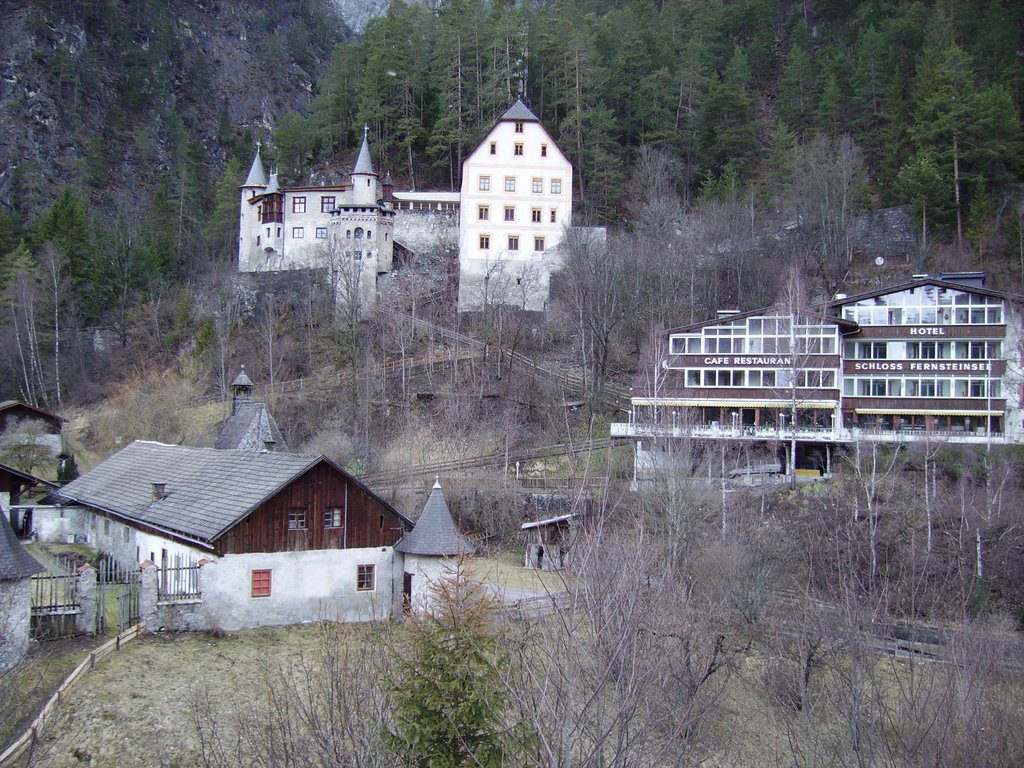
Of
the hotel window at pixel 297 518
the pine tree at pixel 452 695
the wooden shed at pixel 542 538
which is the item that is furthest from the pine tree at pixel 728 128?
the pine tree at pixel 452 695

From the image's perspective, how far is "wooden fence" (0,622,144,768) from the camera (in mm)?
14023

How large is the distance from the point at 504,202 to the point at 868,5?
35654mm

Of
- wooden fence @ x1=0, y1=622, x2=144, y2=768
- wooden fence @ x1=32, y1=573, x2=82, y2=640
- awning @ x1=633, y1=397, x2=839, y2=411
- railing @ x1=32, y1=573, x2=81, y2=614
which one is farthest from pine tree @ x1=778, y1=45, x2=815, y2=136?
wooden fence @ x1=32, y1=573, x2=82, y2=640

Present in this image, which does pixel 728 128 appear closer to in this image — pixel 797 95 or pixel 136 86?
pixel 797 95

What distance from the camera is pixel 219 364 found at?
163 ft

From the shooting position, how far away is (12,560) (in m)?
18.6

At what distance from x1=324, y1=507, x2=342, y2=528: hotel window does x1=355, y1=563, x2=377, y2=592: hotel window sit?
133 centimetres

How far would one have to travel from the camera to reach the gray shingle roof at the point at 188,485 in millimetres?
24234

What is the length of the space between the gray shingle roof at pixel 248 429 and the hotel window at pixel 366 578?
10860 mm

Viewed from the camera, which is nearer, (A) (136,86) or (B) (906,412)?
(B) (906,412)

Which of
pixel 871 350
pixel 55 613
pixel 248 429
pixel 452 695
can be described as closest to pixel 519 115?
pixel 871 350

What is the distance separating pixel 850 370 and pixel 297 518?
24867mm

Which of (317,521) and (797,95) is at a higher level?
(797,95)

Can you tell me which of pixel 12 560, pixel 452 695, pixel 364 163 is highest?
pixel 364 163
